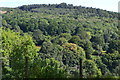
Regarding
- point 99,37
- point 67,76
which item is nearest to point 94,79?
point 67,76

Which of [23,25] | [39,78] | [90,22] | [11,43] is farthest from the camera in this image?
[90,22]

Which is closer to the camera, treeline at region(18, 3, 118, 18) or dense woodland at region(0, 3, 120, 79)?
dense woodland at region(0, 3, 120, 79)

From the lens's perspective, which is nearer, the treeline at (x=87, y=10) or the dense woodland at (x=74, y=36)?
the dense woodland at (x=74, y=36)

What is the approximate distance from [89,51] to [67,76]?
36567mm

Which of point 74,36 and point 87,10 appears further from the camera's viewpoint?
point 87,10

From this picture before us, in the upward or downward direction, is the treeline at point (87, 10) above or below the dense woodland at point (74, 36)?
above

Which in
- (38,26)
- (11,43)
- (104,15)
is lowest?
(11,43)

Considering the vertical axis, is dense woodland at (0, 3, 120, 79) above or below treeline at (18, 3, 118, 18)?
below

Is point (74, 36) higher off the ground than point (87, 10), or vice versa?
point (87, 10)

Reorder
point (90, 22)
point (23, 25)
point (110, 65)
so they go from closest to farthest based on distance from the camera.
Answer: point (110, 65) → point (23, 25) → point (90, 22)

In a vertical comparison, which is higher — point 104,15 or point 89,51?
point 104,15

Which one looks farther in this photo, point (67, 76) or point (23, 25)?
point (23, 25)

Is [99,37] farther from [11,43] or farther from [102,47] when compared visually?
[11,43]

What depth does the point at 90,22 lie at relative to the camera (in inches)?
2598
